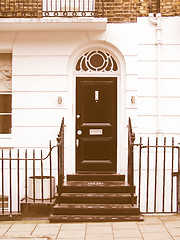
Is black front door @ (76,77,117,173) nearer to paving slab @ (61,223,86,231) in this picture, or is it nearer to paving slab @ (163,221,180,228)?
paving slab @ (61,223,86,231)

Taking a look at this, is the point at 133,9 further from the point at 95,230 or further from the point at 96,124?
the point at 95,230

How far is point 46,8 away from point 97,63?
1.59m

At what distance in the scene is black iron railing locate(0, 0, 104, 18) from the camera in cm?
795

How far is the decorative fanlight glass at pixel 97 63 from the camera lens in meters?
8.19

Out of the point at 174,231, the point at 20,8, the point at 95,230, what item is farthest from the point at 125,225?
the point at 20,8

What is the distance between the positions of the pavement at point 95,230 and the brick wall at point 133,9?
424 cm

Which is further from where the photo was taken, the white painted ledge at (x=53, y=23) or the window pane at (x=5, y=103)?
the window pane at (x=5, y=103)

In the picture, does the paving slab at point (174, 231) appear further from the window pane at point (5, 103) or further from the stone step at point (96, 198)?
the window pane at point (5, 103)

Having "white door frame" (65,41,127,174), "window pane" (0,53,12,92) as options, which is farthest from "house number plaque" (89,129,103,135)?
"window pane" (0,53,12,92)

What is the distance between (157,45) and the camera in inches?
314

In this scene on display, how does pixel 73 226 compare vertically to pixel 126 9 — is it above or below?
below

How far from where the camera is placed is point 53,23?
7.59 metres

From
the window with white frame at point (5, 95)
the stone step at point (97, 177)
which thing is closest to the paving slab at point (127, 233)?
the stone step at point (97, 177)

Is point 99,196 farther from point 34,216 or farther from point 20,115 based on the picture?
point 20,115
